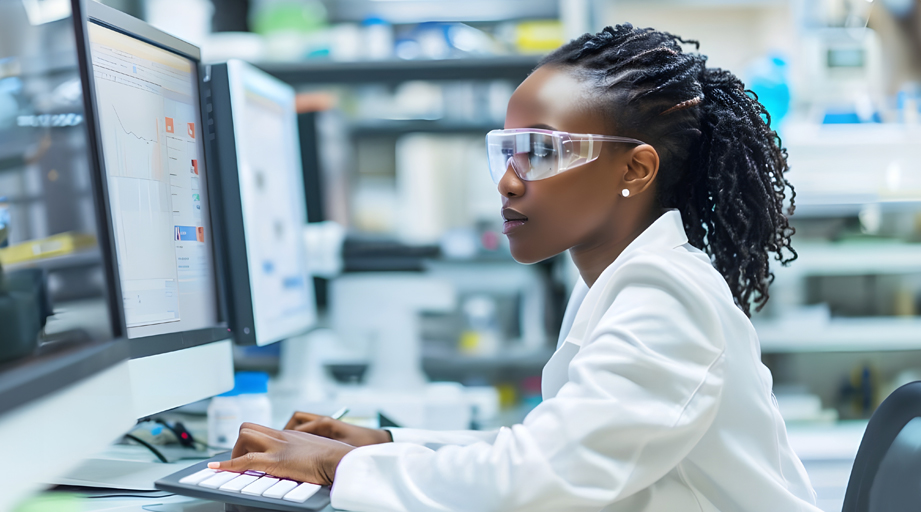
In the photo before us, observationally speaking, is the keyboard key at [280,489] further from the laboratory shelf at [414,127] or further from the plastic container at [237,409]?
the laboratory shelf at [414,127]

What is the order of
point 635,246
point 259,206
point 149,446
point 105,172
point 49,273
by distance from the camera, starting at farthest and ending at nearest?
point 259,206
point 149,446
point 635,246
point 105,172
point 49,273

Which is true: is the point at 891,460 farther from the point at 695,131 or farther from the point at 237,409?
the point at 237,409

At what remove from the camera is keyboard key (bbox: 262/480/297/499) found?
0.67 metres

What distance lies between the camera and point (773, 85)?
2.15m

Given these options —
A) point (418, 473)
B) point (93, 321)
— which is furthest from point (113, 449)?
point (418, 473)

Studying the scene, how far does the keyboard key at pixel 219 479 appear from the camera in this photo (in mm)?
688

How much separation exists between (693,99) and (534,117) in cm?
20

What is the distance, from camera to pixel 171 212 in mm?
917

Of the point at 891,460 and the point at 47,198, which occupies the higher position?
the point at 47,198

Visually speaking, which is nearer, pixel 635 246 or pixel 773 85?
pixel 635 246

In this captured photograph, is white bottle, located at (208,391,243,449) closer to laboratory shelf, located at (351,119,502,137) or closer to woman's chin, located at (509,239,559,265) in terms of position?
woman's chin, located at (509,239,559,265)

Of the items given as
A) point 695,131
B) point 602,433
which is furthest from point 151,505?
point 695,131

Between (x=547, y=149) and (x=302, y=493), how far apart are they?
48 centimetres

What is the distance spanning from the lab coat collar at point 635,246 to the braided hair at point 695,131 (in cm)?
10
